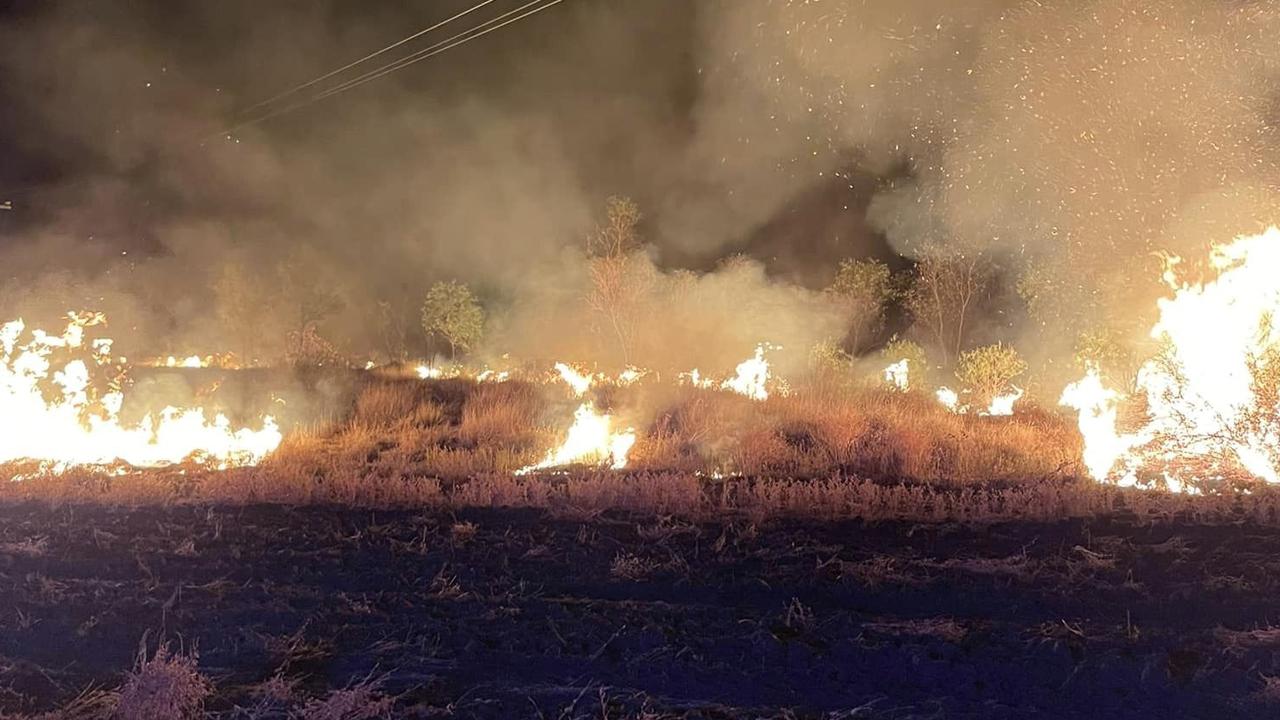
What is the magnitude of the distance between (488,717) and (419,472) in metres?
5.12

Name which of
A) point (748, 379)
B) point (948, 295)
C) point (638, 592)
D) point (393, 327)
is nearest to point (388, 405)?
point (748, 379)

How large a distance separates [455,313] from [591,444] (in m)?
11.2

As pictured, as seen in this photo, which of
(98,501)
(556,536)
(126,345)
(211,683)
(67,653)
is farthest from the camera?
(126,345)

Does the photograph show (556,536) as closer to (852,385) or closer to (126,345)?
(852,385)

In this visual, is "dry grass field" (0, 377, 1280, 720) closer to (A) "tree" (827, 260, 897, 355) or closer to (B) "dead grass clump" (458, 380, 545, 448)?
(B) "dead grass clump" (458, 380, 545, 448)

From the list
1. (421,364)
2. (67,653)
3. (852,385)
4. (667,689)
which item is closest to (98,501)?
(67,653)

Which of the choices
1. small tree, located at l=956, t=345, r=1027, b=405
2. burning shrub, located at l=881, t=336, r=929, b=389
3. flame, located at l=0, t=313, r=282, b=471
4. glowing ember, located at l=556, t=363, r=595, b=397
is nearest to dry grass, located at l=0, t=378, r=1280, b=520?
flame, located at l=0, t=313, r=282, b=471

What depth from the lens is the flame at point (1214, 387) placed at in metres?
7.49

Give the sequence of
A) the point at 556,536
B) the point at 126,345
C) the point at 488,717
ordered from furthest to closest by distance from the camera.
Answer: the point at 126,345 → the point at 556,536 → the point at 488,717

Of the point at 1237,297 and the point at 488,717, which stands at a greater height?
the point at 1237,297

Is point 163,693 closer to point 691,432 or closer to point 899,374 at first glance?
point 691,432

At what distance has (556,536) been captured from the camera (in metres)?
5.88

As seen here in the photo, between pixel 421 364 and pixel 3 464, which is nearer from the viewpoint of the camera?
pixel 3 464

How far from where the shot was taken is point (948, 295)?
60.3 feet
